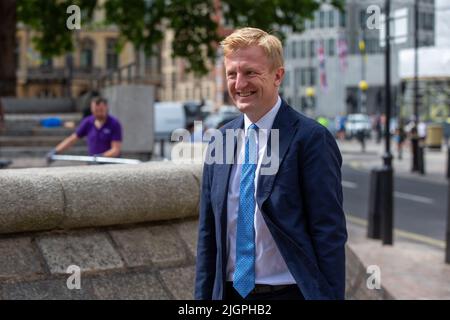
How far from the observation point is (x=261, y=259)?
3.29 metres

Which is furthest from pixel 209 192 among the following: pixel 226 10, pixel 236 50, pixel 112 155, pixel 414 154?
pixel 414 154

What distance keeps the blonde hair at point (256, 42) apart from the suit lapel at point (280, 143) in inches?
7.4

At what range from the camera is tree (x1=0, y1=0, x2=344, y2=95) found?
22.1 metres

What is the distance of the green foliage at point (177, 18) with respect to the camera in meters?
22.1

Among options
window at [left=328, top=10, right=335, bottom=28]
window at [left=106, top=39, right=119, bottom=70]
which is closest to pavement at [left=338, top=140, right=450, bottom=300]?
window at [left=106, top=39, right=119, bottom=70]

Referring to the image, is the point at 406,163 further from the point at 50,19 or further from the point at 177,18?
the point at 50,19

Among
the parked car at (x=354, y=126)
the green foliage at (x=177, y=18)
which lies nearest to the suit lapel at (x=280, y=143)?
the green foliage at (x=177, y=18)

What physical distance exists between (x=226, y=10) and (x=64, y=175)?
1841cm

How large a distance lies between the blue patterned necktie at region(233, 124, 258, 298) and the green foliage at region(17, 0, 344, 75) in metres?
18.6

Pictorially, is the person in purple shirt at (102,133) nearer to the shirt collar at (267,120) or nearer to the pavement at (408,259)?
the pavement at (408,259)

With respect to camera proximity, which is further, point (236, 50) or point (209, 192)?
point (209, 192)

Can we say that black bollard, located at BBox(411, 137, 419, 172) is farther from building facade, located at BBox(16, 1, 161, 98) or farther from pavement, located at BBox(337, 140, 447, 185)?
building facade, located at BBox(16, 1, 161, 98)

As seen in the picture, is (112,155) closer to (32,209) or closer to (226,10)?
(32,209)

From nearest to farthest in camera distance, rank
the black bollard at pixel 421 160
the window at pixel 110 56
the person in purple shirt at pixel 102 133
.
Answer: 1. the person in purple shirt at pixel 102 133
2. the black bollard at pixel 421 160
3. the window at pixel 110 56
